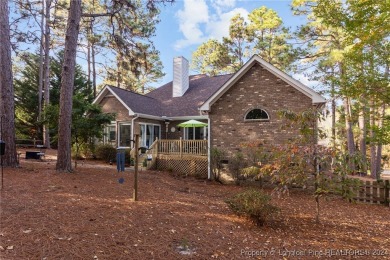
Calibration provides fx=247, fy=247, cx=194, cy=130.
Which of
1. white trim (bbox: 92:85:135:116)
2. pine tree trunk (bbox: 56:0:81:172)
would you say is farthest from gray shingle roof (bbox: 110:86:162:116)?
pine tree trunk (bbox: 56:0:81:172)

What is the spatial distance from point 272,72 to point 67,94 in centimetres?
830

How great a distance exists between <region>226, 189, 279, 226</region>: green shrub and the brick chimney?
1542 centimetres

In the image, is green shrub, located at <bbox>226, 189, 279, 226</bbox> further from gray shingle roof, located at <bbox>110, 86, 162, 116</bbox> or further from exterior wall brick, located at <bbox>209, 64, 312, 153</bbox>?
gray shingle roof, located at <bbox>110, 86, 162, 116</bbox>

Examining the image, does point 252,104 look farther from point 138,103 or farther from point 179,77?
point 179,77

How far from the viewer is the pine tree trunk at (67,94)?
Result: 8.66m

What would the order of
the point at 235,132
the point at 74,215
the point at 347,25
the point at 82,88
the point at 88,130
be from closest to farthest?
the point at 74,215, the point at 347,25, the point at 235,132, the point at 88,130, the point at 82,88

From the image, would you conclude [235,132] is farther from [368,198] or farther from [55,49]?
[55,49]

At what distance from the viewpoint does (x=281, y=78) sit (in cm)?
1070

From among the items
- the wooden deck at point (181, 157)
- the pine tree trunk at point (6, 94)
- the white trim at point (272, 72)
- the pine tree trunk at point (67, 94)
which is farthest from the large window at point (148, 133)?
the pine tree trunk at point (6, 94)

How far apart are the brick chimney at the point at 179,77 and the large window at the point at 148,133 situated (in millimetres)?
3922

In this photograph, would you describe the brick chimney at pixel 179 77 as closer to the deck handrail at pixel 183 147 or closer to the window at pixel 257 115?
the deck handrail at pixel 183 147

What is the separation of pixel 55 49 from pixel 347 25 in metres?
23.6

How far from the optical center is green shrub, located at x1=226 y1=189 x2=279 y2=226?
5137 millimetres

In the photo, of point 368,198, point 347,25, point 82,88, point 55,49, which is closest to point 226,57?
point 82,88
